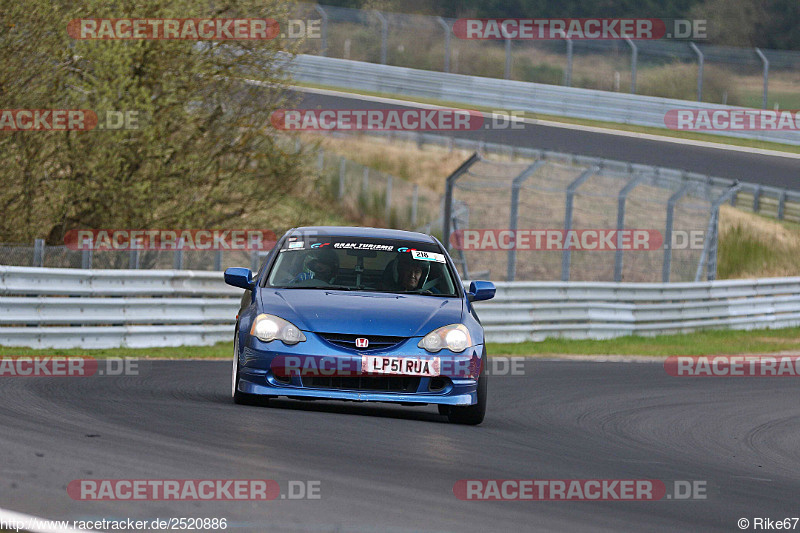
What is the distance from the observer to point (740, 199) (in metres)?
34.6

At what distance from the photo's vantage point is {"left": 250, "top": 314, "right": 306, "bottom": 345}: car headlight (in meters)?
8.75

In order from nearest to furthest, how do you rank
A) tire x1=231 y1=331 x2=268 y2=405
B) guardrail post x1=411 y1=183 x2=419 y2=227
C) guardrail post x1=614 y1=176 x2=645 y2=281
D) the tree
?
tire x1=231 y1=331 x2=268 y2=405, the tree, guardrail post x1=614 y1=176 x2=645 y2=281, guardrail post x1=411 y1=183 x2=419 y2=227

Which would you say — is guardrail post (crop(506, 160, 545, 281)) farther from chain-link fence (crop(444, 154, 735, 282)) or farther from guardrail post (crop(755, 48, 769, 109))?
guardrail post (crop(755, 48, 769, 109))

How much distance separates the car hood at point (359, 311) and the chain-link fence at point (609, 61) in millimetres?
24215

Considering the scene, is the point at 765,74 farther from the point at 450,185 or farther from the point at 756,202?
the point at 450,185

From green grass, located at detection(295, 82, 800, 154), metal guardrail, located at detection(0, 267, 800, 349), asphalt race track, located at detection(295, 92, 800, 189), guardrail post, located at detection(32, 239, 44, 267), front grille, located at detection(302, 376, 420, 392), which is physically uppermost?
green grass, located at detection(295, 82, 800, 154)

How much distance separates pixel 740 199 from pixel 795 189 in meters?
2.11

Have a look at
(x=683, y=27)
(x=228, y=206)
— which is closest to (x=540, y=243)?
(x=228, y=206)

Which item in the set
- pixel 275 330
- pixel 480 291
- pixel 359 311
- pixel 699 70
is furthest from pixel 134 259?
pixel 699 70

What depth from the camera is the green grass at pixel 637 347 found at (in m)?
15.3

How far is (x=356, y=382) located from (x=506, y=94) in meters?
32.0

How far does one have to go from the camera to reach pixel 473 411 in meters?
9.23

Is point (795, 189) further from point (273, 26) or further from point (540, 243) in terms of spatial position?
point (273, 26)

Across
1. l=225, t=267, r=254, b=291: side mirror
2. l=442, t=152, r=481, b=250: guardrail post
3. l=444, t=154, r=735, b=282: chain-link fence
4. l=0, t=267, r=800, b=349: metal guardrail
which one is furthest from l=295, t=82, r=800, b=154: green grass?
l=225, t=267, r=254, b=291: side mirror
